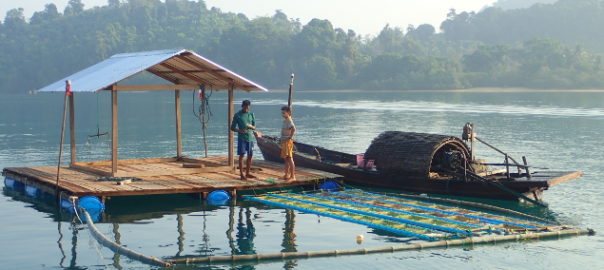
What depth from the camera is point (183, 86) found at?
2094cm

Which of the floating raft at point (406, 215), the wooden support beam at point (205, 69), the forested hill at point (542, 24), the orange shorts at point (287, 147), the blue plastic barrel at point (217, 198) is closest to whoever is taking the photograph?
the floating raft at point (406, 215)

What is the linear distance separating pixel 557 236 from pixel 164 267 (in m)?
8.06

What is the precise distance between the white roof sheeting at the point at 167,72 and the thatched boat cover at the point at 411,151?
383 cm

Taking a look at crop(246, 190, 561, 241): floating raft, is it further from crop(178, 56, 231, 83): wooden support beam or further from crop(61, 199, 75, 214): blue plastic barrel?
crop(61, 199, 75, 214): blue plastic barrel

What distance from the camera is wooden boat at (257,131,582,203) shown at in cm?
2014

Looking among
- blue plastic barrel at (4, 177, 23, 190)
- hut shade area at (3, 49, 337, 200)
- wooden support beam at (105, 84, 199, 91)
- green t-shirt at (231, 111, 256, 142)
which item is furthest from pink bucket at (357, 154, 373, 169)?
blue plastic barrel at (4, 177, 23, 190)

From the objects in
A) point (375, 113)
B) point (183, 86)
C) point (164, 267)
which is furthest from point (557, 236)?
point (375, 113)

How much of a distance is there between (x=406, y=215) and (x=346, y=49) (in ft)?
410

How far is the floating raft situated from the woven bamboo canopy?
11.3ft

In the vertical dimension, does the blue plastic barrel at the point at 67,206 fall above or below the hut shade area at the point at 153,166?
below

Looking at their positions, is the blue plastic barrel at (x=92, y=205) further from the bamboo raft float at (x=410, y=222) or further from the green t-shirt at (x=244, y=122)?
the green t-shirt at (x=244, y=122)

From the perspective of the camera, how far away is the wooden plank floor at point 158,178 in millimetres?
18781

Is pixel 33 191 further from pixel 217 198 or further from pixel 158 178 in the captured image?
pixel 217 198

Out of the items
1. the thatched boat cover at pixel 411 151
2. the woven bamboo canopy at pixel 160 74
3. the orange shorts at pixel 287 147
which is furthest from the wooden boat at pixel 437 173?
the woven bamboo canopy at pixel 160 74
